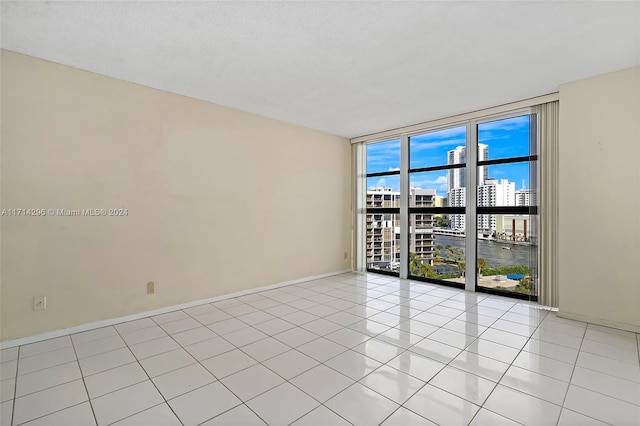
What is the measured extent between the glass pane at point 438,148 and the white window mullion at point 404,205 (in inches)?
4.0

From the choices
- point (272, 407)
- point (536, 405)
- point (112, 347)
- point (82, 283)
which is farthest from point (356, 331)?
point (82, 283)

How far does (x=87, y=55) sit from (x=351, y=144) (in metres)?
4.54

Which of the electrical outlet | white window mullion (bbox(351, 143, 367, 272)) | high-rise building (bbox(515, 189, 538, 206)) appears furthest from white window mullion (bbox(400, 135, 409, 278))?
the electrical outlet

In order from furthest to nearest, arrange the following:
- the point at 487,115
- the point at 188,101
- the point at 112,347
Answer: the point at 487,115 < the point at 188,101 < the point at 112,347

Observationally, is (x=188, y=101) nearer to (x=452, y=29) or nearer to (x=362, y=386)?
(x=452, y=29)

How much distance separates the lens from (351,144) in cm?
637

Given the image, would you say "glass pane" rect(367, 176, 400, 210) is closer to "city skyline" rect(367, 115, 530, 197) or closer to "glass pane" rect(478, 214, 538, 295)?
"city skyline" rect(367, 115, 530, 197)

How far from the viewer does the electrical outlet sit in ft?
9.70

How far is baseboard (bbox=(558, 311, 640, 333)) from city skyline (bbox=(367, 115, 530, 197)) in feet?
5.63

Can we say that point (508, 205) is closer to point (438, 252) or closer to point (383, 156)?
point (438, 252)

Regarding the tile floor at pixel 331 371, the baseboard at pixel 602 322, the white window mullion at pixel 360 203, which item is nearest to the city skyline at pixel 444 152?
the white window mullion at pixel 360 203

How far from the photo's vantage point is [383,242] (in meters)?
6.00

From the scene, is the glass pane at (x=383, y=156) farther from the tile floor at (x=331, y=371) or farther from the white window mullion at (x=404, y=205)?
the tile floor at (x=331, y=371)

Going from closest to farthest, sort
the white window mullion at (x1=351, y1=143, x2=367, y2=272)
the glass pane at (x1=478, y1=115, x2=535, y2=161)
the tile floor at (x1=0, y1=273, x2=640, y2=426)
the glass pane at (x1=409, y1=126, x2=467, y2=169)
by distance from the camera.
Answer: the tile floor at (x1=0, y1=273, x2=640, y2=426) < the glass pane at (x1=478, y1=115, x2=535, y2=161) < the glass pane at (x1=409, y1=126, x2=467, y2=169) < the white window mullion at (x1=351, y1=143, x2=367, y2=272)
